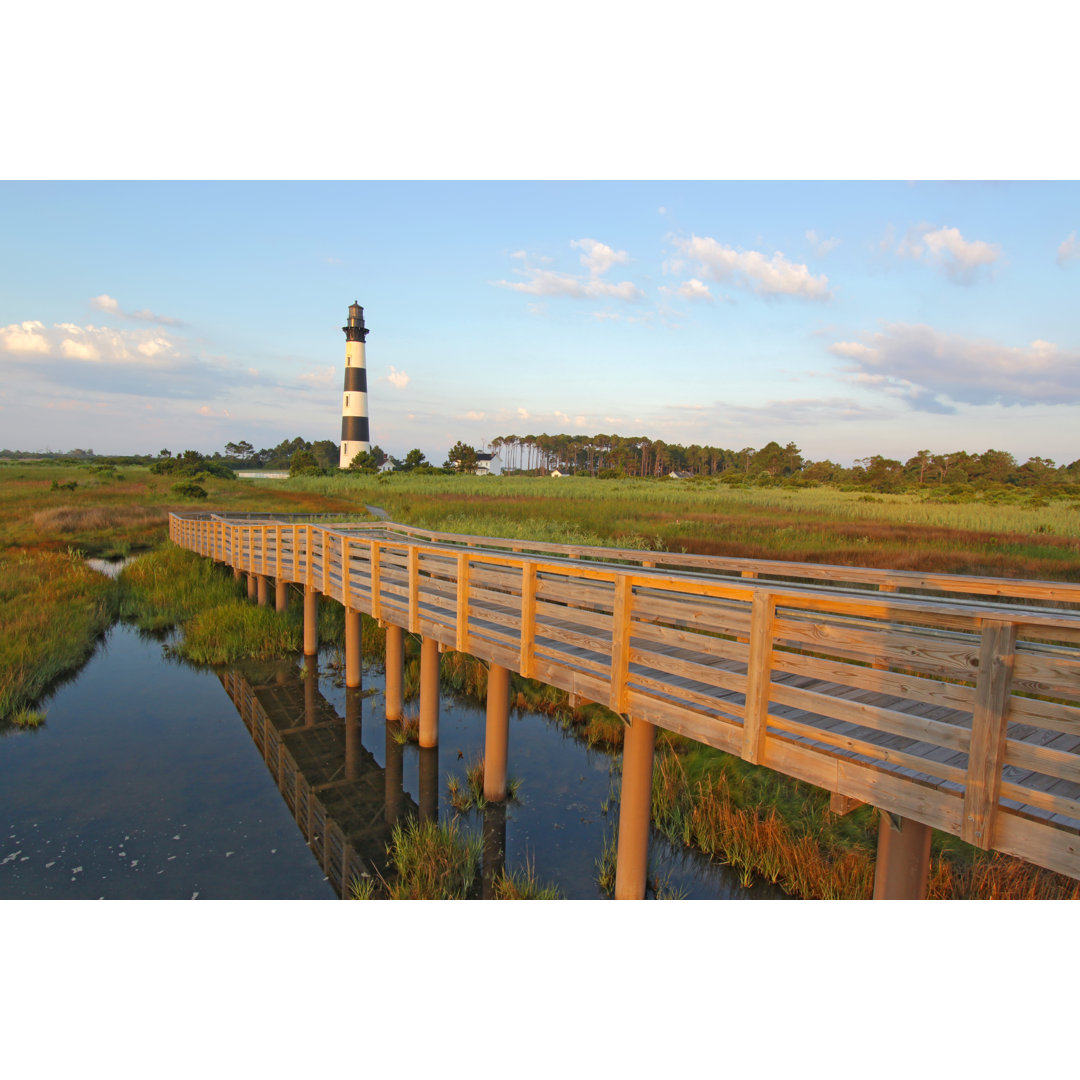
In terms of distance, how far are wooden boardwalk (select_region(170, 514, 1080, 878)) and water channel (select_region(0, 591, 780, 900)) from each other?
2544 millimetres

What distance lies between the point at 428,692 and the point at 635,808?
4.53m

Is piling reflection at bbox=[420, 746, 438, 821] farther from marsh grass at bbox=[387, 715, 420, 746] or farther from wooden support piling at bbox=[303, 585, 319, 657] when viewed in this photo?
wooden support piling at bbox=[303, 585, 319, 657]

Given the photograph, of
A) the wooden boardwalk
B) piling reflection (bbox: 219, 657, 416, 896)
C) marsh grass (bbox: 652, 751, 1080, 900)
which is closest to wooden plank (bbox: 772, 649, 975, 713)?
the wooden boardwalk

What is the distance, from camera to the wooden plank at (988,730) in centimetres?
322

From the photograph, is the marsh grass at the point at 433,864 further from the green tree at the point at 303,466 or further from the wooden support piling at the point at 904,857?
the green tree at the point at 303,466

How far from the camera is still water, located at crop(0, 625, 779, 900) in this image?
22.6ft

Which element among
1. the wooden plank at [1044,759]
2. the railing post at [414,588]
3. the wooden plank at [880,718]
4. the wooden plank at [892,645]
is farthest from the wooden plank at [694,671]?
the railing post at [414,588]

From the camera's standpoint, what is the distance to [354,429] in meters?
65.9

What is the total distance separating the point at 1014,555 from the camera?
18.5 metres

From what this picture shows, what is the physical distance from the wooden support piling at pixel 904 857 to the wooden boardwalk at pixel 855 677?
0.24m

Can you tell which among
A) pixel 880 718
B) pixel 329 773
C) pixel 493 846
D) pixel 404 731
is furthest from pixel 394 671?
pixel 880 718
